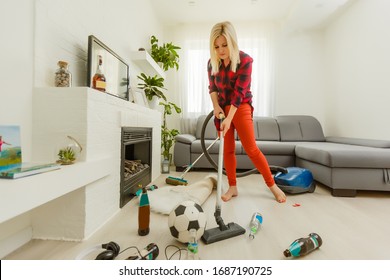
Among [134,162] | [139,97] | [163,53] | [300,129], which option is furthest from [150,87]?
[300,129]

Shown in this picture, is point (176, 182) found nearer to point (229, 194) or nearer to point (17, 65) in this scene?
point (229, 194)

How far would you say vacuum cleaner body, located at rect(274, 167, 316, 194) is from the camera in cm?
207

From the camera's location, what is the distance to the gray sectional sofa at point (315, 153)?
1.98 m

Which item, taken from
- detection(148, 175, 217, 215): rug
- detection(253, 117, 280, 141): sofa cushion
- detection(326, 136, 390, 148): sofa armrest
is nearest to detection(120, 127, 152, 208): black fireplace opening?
detection(148, 175, 217, 215): rug

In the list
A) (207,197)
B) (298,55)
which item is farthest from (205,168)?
(298,55)

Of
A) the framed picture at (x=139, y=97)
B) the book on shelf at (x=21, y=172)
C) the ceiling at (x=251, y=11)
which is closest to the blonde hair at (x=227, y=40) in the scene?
the framed picture at (x=139, y=97)

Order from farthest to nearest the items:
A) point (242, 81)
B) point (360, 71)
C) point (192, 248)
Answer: point (360, 71)
point (242, 81)
point (192, 248)

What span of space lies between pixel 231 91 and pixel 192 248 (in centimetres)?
128

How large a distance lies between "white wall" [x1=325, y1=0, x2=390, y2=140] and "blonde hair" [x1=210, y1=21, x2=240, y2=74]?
2299mm

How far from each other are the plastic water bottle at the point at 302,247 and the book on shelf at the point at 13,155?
1.20m

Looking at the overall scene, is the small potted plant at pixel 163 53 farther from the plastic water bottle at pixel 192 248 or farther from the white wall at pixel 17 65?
the plastic water bottle at pixel 192 248

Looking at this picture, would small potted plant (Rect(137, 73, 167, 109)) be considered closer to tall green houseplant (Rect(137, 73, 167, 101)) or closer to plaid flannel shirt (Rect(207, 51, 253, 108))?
tall green houseplant (Rect(137, 73, 167, 101))

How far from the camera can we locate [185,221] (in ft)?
3.48

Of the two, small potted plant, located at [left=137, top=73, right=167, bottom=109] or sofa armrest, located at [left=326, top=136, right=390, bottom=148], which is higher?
small potted plant, located at [left=137, top=73, right=167, bottom=109]
